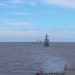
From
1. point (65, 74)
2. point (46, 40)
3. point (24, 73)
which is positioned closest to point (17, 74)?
point (24, 73)

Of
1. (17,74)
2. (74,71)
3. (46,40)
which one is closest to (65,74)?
(74,71)

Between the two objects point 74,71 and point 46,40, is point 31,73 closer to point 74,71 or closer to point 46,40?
point 74,71

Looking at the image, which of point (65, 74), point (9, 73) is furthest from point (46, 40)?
point (65, 74)

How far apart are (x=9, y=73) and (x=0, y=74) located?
244 centimetres

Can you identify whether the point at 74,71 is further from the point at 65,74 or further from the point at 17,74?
the point at 17,74

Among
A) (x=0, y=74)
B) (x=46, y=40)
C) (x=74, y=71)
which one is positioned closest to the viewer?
(x=74, y=71)

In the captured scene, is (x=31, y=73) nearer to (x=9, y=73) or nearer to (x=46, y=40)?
(x=9, y=73)

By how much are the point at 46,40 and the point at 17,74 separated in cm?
14264

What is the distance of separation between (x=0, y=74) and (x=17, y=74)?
3245mm

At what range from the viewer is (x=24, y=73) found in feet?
180

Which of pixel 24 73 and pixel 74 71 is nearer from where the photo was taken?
pixel 74 71

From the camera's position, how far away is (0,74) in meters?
53.5

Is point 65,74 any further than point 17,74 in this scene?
No

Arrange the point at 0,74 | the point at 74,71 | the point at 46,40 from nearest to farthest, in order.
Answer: the point at 74,71, the point at 0,74, the point at 46,40
